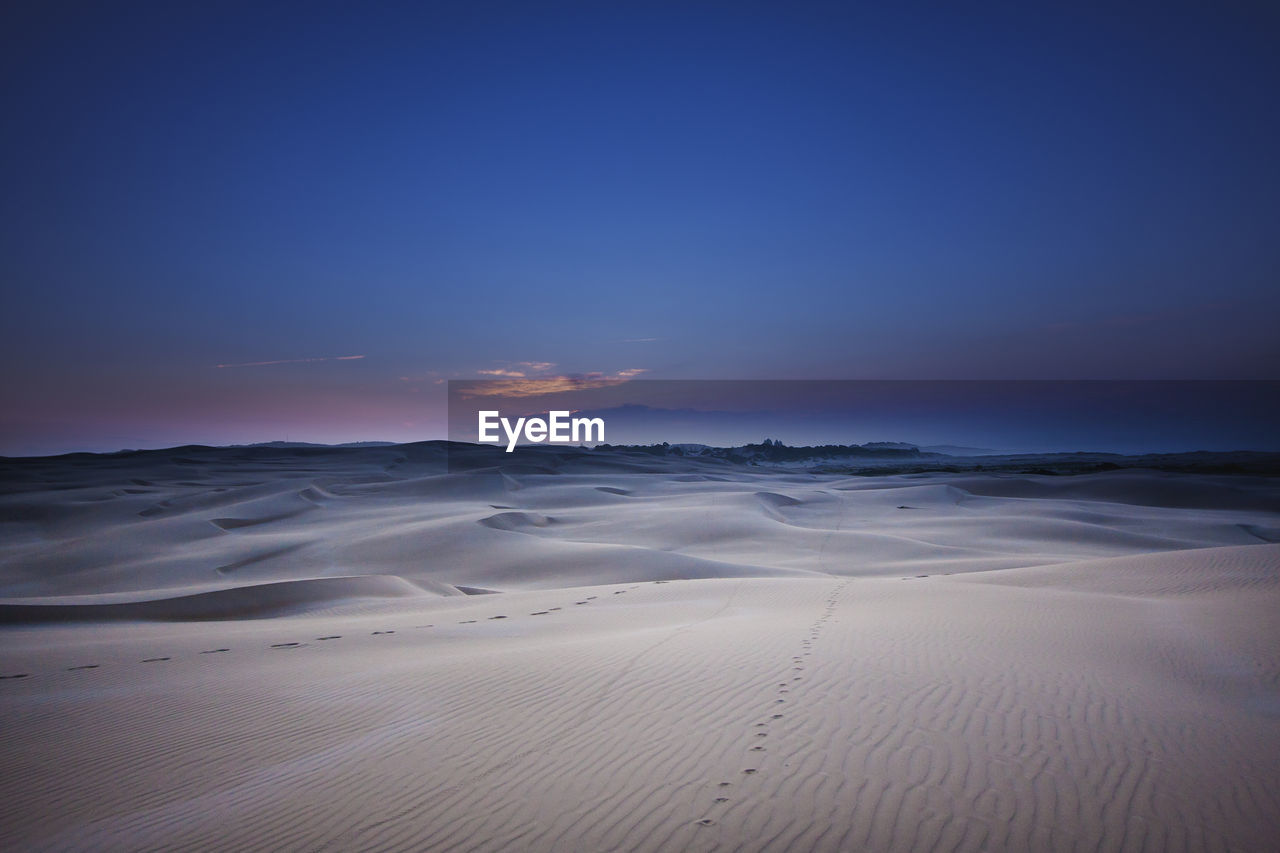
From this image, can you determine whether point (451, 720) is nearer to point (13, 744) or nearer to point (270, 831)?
point (270, 831)

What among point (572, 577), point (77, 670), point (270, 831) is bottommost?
point (572, 577)

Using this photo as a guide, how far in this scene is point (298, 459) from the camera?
5697cm

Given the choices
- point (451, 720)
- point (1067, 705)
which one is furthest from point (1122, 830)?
point (451, 720)

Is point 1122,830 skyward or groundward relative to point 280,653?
skyward

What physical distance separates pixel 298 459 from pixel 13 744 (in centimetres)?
5833

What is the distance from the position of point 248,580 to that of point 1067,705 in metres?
16.8

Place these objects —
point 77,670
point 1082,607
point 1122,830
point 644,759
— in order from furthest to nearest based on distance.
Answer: point 1082,607
point 77,670
point 644,759
point 1122,830

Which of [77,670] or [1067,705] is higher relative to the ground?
[1067,705]

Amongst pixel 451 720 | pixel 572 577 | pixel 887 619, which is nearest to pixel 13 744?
pixel 451 720

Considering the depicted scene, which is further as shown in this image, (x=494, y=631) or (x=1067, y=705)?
(x=494, y=631)

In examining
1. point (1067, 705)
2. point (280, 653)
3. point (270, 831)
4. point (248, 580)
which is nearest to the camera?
point (270, 831)

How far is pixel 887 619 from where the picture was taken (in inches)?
297

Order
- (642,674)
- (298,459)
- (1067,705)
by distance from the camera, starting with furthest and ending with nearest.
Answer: (298,459)
(642,674)
(1067,705)

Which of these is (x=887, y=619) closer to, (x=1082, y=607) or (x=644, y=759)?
(x=1082, y=607)
